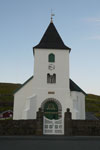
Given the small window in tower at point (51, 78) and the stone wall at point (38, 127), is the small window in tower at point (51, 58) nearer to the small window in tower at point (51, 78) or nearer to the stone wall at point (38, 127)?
the small window in tower at point (51, 78)

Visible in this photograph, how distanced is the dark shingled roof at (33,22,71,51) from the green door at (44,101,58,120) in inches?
259

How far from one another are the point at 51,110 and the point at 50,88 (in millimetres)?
2401

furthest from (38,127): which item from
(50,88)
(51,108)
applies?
Result: (50,88)

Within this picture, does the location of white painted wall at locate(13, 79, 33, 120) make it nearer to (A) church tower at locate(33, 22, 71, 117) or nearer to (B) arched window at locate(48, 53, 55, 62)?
(A) church tower at locate(33, 22, 71, 117)

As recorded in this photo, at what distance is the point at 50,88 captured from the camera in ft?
81.7

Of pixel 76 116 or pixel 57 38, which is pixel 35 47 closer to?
pixel 57 38

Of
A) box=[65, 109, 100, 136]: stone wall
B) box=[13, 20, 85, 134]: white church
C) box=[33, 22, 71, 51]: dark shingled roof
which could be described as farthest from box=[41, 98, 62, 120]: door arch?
box=[33, 22, 71, 51]: dark shingled roof

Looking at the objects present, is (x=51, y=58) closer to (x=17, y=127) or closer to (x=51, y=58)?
(x=51, y=58)

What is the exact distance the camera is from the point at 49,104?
24594 mm

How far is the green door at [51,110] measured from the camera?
79.2ft

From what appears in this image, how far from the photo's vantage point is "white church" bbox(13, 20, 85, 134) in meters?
24.2

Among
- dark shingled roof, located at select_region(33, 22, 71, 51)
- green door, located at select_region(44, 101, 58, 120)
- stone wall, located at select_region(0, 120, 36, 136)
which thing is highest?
dark shingled roof, located at select_region(33, 22, 71, 51)

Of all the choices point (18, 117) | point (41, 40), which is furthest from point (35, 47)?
point (18, 117)

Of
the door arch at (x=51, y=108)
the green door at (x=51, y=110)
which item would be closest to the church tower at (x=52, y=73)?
the door arch at (x=51, y=108)
